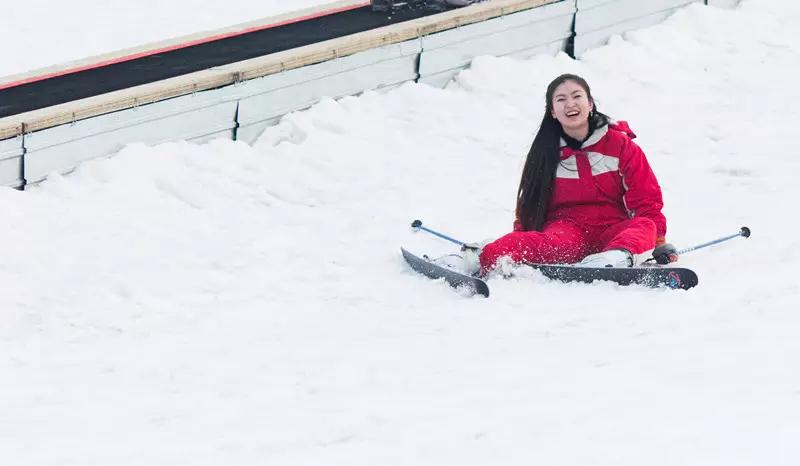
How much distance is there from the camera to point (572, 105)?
602cm

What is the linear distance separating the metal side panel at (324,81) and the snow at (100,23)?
8.35ft

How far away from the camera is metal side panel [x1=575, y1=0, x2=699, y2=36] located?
10.3m

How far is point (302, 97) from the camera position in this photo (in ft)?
28.3

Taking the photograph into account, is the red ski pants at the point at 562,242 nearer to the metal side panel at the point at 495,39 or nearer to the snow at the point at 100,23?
the metal side panel at the point at 495,39

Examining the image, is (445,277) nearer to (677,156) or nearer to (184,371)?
(184,371)

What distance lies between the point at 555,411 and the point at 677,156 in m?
4.50

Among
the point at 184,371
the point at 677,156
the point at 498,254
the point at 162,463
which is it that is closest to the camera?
the point at 162,463

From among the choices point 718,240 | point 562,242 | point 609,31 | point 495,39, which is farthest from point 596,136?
point 609,31

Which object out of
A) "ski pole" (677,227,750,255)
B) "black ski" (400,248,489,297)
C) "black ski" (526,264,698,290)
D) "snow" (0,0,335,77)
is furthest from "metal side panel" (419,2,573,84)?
A: "black ski" (526,264,698,290)

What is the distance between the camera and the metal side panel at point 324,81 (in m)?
8.35

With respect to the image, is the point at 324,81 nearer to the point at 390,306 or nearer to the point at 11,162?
the point at 11,162

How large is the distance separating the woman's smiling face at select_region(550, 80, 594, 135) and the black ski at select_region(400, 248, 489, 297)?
0.90 metres

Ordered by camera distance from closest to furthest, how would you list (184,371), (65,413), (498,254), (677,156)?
(65,413), (184,371), (498,254), (677,156)

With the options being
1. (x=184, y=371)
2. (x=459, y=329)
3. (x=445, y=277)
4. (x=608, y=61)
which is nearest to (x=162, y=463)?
(x=184, y=371)
